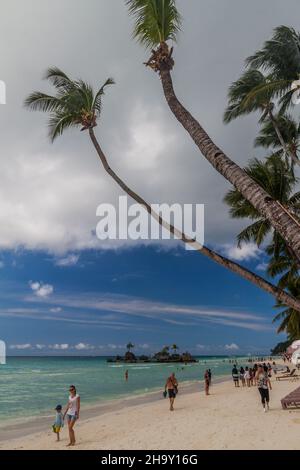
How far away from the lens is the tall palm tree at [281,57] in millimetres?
12945

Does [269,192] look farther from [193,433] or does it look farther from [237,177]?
[193,433]

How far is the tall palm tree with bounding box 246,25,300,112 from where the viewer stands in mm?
12945

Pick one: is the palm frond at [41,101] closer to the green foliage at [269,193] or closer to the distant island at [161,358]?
the green foliage at [269,193]

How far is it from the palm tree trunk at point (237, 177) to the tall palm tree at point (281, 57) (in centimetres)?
699

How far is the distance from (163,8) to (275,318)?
106 feet

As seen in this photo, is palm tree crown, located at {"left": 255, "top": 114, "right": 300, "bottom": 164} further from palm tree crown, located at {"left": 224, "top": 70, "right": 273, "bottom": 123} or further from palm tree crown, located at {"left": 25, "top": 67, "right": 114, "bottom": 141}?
palm tree crown, located at {"left": 25, "top": 67, "right": 114, "bottom": 141}

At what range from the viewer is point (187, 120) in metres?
6.89

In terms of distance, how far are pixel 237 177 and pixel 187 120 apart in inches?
72.5

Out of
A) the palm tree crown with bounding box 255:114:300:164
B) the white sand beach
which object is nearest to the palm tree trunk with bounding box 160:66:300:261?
the white sand beach

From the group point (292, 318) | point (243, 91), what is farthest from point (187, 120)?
point (292, 318)

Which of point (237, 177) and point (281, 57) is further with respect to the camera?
point (281, 57)

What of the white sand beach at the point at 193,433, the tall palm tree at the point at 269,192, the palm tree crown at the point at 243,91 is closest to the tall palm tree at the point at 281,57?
the palm tree crown at the point at 243,91

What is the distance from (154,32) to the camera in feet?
26.2
